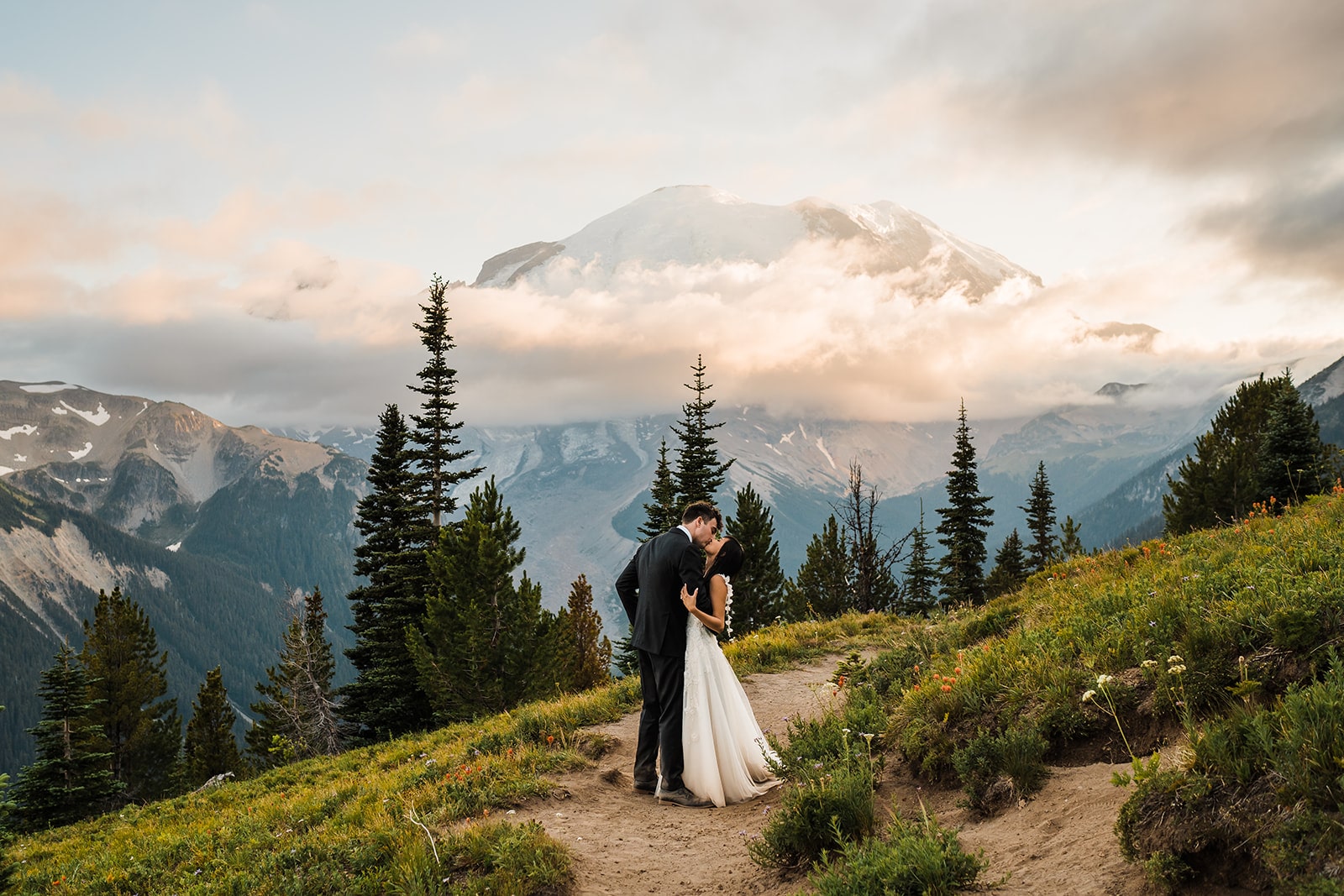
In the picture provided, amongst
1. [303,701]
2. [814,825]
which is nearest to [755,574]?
[303,701]

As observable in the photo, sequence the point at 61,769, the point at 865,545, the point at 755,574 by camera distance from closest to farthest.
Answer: the point at 865,545 → the point at 61,769 → the point at 755,574

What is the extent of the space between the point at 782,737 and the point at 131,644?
5487cm

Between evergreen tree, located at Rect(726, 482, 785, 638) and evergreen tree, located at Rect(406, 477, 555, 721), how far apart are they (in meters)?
21.1

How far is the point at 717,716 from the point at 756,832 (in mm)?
1606

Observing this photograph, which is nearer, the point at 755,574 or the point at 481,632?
the point at 481,632

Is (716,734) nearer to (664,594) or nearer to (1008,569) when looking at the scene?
(664,594)

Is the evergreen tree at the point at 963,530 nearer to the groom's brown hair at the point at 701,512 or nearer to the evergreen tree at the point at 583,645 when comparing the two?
the evergreen tree at the point at 583,645

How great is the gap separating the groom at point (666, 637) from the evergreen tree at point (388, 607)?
2707 cm

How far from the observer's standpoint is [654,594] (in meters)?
8.48

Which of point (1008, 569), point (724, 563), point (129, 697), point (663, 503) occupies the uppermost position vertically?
point (663, 503)

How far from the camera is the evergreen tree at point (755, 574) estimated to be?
48750mm

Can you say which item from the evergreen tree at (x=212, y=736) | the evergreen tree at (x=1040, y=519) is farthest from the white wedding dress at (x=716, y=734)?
the evergreen tree at (x=1040, y=519)

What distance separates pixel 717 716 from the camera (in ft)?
27.1

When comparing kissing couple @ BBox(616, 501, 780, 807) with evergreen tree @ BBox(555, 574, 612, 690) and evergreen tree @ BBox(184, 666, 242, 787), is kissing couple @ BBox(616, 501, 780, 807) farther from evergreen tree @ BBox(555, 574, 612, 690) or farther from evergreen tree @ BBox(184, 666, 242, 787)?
evergreen tree @ BBox(184, 666, 242, 787)
